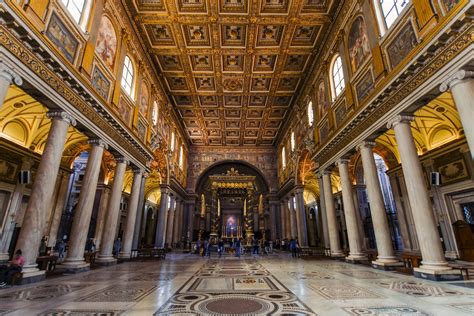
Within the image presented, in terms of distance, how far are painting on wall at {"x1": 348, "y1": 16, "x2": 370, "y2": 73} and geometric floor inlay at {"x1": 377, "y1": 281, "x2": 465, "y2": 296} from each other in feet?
25.5

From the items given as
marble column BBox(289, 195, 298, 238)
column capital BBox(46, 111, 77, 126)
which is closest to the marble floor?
column capital BBox(46, 111, 77, 126)

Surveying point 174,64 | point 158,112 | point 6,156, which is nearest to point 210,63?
point 174,64

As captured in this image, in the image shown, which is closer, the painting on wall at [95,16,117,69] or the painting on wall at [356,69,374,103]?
the painting on wall at [356,69,374,103]

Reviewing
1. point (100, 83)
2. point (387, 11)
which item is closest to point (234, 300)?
point (100, 83)

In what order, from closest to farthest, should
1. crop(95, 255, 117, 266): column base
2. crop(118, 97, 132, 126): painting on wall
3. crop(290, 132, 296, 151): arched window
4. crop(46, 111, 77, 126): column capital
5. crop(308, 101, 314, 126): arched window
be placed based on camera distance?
crop(46, 111, 77, 126): column capital, crop(95, 255, 117, 266): column base, crop(118, 97, 132, 126): painting on wall, crop(308, 101, 314, 126): arched window, crop(290, 132, 296, 151): arched window

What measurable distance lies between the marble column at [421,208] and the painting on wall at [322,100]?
579 centimetres

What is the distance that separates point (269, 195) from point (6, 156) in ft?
66.0

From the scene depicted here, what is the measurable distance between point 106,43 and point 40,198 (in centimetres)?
677

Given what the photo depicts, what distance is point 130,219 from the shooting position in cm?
1215

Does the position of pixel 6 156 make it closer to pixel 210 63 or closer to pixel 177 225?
pixel 210 63

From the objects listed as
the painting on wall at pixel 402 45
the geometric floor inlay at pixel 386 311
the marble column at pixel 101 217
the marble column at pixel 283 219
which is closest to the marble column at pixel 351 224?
the painting on wall at pixel 402 45

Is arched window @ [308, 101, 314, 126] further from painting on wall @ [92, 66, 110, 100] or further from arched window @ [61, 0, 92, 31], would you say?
arched window @ [61, 0, 92, 31]

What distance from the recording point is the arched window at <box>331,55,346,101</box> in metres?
11.5

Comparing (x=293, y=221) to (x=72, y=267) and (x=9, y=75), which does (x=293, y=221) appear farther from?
(x=9, y=75)
